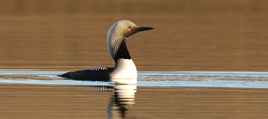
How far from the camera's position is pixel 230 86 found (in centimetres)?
1627

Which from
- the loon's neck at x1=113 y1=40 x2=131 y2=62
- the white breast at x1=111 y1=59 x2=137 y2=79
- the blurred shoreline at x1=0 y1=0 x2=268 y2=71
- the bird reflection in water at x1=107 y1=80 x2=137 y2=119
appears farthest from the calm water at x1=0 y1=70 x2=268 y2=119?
the blurred shoreline at x1=0 y1=0 x2=268 y2=71

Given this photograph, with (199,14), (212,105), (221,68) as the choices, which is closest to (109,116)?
(212,105)

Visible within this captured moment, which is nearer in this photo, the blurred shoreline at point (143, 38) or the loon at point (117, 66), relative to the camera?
the loon at point (117, 66)

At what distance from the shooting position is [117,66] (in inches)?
674

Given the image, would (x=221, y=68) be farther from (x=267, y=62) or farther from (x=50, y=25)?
(x=50, y=25)

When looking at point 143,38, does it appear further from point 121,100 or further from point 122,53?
point 121,100

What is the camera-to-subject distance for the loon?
55.8 ft

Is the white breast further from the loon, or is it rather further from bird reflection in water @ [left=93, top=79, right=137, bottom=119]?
bird reflection in water @ [left=93, top=79, right=137, bottom=119]

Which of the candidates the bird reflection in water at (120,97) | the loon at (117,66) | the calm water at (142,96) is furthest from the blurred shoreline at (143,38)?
the bird reflection in water at (120,97)

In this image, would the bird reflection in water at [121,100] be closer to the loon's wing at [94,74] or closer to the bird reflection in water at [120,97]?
the bird reflection in water at [120,97]

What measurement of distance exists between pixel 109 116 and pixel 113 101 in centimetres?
156

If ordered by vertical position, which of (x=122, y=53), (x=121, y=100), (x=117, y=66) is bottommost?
(x=121, y=100)

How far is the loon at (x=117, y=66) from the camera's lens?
55.8 ft

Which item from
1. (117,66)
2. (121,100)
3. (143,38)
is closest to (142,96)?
(121,100)
